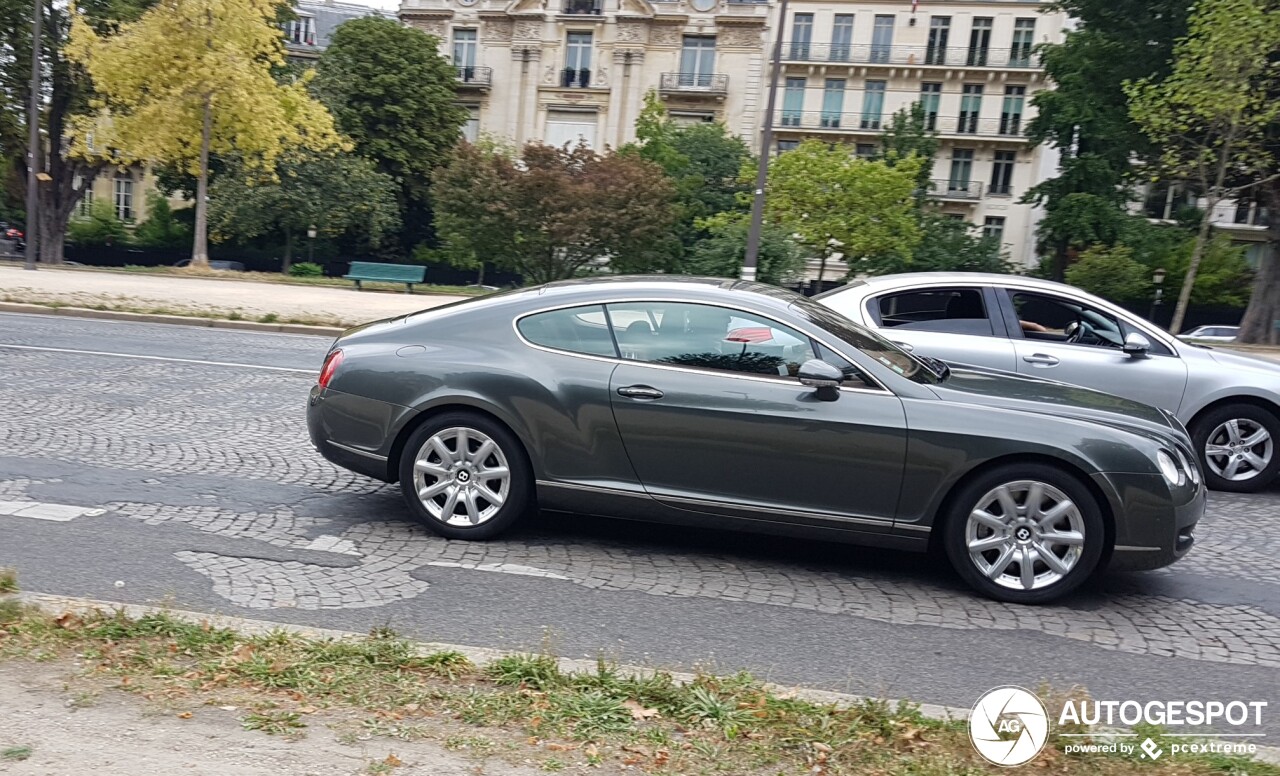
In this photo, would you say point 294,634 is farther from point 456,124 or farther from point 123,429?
point 456,124

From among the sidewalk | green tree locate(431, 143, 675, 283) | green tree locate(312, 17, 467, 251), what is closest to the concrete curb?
the sidewalk

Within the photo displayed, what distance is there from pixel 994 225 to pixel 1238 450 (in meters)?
50.4

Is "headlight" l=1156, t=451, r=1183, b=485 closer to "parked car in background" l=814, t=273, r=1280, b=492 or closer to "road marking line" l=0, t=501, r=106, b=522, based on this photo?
"parked car in background" l=814, t=273, r=1280, b=492

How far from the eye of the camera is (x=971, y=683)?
4.27 metres

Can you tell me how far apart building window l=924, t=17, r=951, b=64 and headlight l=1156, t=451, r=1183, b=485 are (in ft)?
177

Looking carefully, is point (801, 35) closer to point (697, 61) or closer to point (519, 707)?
point (697, 61)

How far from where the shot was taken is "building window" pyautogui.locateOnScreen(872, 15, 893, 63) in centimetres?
5522

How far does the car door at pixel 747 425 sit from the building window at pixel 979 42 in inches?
2121

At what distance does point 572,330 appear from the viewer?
583 cm

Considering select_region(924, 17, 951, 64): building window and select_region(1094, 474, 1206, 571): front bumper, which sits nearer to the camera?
select_region(1094, 474, 1206, 571): front bumper

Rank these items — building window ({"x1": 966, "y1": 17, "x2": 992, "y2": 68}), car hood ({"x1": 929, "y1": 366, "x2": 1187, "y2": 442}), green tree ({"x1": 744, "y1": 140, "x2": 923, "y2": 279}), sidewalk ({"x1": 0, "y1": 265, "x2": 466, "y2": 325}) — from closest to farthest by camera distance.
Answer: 1. car hood ({"x1": 929, "y1": 366, "x2": 1187, "y2": 442})
2. sidewalk ({"x1": 0, "y1": 265, "x2": 466, "y2": 325})
3. green tree ({"x1": 744, "y1": 140, "x2": 923, "y2": 279})
4. building window ({"x1": 966, "y1": 17, "x2": 992, "y2": 68})

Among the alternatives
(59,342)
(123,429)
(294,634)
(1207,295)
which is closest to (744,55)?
(1207,295)

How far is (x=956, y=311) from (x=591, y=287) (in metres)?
3.66

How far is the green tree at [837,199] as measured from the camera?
38.0m
